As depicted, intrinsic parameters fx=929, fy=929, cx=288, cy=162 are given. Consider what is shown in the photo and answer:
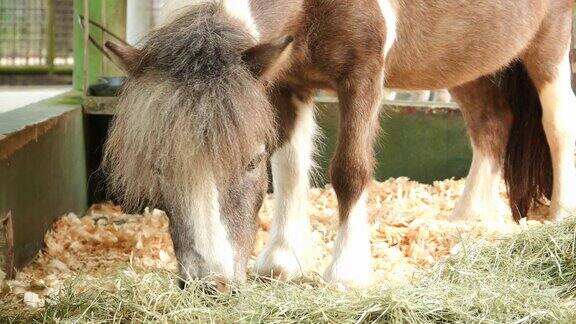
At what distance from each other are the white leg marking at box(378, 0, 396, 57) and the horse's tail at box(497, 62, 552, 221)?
1.41 m

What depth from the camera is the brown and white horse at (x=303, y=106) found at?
9.36 feet

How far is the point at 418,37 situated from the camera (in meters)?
4.08

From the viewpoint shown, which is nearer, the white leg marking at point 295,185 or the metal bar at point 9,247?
the metal bar at point 9,247

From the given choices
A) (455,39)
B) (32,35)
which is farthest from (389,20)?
(32,35)

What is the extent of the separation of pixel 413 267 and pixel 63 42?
348 inches

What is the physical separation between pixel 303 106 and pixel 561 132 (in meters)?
1.59

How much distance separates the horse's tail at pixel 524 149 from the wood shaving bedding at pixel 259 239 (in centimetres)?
18

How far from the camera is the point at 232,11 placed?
3189 mm

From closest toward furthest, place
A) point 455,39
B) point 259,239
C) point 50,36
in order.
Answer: point 455,39 → point 259,239 → point 50,36

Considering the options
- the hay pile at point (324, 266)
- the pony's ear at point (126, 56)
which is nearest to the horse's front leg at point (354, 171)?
the hay pile at point (324, 266)

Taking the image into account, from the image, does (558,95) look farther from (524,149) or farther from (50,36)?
(50,36)

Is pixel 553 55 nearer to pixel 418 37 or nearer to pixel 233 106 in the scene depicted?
pixel 418 37

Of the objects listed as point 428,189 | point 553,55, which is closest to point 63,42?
point 428,189

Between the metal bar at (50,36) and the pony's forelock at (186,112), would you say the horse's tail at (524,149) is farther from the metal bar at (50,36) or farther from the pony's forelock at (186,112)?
the metal bar at (50,36)
